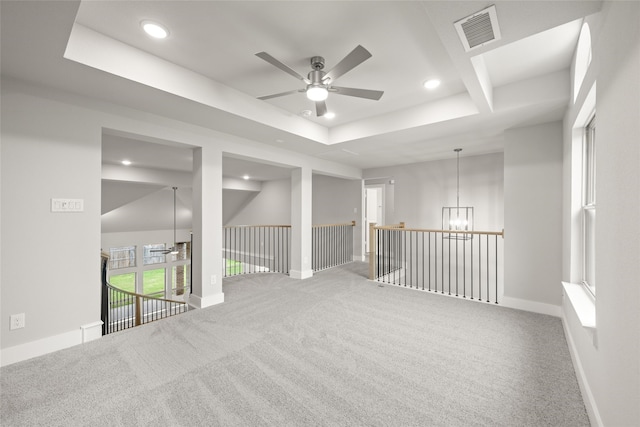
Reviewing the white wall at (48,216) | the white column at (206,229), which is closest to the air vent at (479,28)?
the white column at (206,229)

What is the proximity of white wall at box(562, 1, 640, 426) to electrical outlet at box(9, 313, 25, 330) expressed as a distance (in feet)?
13.2

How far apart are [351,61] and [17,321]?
11.8ft

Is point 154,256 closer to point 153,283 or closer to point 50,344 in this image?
point 153,283

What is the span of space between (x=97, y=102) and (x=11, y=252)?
1602 mm

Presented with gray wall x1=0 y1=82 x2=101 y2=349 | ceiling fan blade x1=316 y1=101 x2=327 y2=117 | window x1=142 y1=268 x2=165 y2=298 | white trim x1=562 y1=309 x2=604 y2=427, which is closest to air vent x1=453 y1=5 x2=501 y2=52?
ceiling fan blade x1=316 y1=101 x2=327 y2=117

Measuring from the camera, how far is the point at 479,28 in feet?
5.74

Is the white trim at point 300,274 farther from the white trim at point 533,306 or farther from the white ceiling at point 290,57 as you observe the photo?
the white trim at point 533,306

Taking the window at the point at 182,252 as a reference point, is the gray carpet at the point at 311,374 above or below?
above

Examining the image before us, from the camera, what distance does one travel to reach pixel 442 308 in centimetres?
355

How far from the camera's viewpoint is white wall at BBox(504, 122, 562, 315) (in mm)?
3359

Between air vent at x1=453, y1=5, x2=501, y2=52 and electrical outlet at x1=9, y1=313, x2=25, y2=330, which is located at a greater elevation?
air vent at x1=453, y1=5, x2=501, y2=52

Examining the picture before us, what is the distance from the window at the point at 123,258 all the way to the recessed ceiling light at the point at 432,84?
10716mm

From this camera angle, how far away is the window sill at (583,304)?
166 centimetres

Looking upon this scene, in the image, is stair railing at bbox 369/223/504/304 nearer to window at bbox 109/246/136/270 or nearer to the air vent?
the air vent
